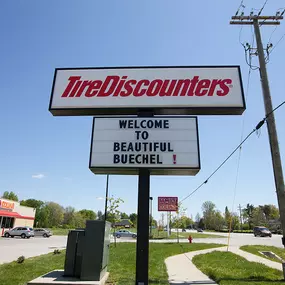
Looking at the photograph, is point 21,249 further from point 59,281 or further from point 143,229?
point 143,229

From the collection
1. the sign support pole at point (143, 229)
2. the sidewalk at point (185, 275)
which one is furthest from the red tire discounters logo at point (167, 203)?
the sign support pole at point (143, 229)

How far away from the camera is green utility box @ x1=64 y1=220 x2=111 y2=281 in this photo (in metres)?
6.64

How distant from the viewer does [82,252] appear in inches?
279

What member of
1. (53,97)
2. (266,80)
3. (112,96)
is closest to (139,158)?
(112,96)

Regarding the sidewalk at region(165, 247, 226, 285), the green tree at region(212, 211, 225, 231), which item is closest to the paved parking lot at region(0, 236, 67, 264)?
the sidewalk at region(165, 247, 226, 285)

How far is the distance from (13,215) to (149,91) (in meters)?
39.4

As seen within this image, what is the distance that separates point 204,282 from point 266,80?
785 cm

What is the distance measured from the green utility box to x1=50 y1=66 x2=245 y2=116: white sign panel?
3.35 metres

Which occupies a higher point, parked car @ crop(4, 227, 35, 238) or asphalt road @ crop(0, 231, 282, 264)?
parked car @ crop(4, 227, 35, 238)

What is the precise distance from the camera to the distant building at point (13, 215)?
116 feet

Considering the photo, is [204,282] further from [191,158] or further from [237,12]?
[237,12]

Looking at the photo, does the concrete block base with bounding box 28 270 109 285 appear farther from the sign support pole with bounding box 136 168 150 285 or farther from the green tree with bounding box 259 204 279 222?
the green tree with bounding box 259 204 279 222

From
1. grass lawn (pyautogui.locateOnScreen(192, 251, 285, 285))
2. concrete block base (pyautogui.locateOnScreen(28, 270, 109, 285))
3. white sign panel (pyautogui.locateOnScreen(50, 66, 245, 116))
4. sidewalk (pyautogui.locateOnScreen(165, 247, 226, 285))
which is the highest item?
white sign panel (pyautogui.locateOnScreen(50, 66, 245, 116))

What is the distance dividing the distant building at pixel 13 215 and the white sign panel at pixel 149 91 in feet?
113
